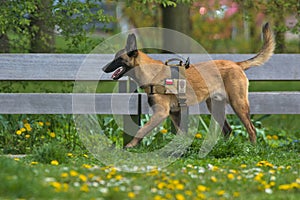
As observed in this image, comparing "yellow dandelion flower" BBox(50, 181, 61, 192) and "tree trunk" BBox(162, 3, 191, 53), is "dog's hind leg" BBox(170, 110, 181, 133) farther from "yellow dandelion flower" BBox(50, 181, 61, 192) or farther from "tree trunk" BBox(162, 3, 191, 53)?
"yellow dandelion flower" BBox(50, 181, 61, 192)

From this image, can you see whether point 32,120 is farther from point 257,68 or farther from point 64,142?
point 257,68

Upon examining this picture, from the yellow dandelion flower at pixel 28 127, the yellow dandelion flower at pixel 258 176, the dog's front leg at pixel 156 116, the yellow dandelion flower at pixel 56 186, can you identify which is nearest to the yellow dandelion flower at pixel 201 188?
the yellow dandelion flower at pixel 258 176

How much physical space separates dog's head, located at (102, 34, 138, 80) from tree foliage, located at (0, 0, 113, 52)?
1.65 meters

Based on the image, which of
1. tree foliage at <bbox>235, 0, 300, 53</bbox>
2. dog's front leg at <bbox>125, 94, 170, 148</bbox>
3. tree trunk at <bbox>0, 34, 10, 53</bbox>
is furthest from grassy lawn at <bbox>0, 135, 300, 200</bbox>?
tree foliage at <bbox>235, 0, 300, 53</bbox>

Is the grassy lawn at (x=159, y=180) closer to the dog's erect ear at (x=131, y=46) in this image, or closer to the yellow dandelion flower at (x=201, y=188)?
the yellow dandelion flower at (x=201, y=188)

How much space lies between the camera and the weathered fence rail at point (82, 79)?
788 cm

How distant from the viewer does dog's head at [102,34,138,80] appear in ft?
22.0

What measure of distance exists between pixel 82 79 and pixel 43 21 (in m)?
1.21

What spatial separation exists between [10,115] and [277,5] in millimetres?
4204

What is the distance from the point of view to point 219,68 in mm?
7305

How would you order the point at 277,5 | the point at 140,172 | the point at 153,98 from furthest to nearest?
the point at 277,5 → the point at 153,98 → the point at 140,172

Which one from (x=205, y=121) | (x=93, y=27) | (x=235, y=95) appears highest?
(x=93, y=27)

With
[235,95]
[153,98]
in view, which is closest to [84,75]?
[153,98]

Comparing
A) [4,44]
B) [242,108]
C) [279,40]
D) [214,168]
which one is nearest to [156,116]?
[242,108]
